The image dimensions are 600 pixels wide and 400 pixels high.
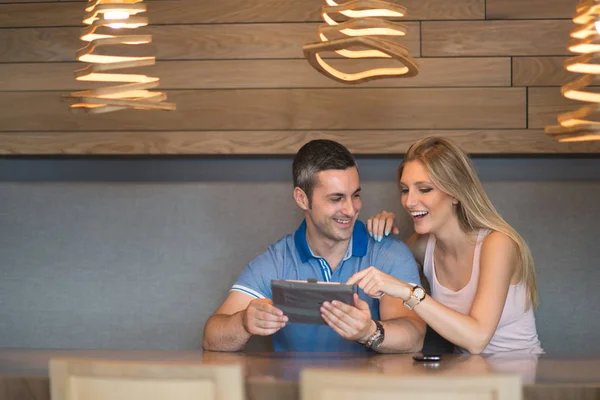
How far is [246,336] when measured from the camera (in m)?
2.96

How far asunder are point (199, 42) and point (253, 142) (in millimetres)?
483

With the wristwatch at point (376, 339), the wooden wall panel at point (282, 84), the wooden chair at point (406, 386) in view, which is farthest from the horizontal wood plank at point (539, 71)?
the wooden chair at point (406, 386)

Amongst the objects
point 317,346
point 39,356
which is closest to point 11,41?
point 39,356

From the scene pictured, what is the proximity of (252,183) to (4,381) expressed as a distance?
1536mm

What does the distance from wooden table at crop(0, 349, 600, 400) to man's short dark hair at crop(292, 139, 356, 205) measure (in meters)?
0.68

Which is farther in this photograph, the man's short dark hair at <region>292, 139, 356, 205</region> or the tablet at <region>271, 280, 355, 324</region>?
the man's short dark hair at <region>292, 139, 356, 205</region>

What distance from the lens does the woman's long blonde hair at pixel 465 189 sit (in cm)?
319

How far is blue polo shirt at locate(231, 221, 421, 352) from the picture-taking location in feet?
10.6

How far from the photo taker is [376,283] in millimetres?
2822

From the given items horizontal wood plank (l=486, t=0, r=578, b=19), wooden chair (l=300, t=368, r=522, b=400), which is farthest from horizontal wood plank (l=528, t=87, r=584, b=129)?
wooden chair (l=300, t=368, r=522, b=400)

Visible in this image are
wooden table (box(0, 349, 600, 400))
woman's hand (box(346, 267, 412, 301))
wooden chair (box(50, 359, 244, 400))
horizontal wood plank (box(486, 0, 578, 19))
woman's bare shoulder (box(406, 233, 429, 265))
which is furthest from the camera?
horizontal wood plank (box(486, 0, 578, 19))

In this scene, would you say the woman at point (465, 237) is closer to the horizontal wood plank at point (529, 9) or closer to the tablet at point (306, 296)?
the tablet at point (306, 296)

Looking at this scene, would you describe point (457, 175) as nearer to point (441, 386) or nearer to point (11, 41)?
point (441, 386)

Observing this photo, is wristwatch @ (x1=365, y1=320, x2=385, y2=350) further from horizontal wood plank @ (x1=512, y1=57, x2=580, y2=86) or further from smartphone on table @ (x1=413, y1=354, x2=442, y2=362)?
horizontal wood plank @ (x1=512, y1=57, x2=580, y2=86)
